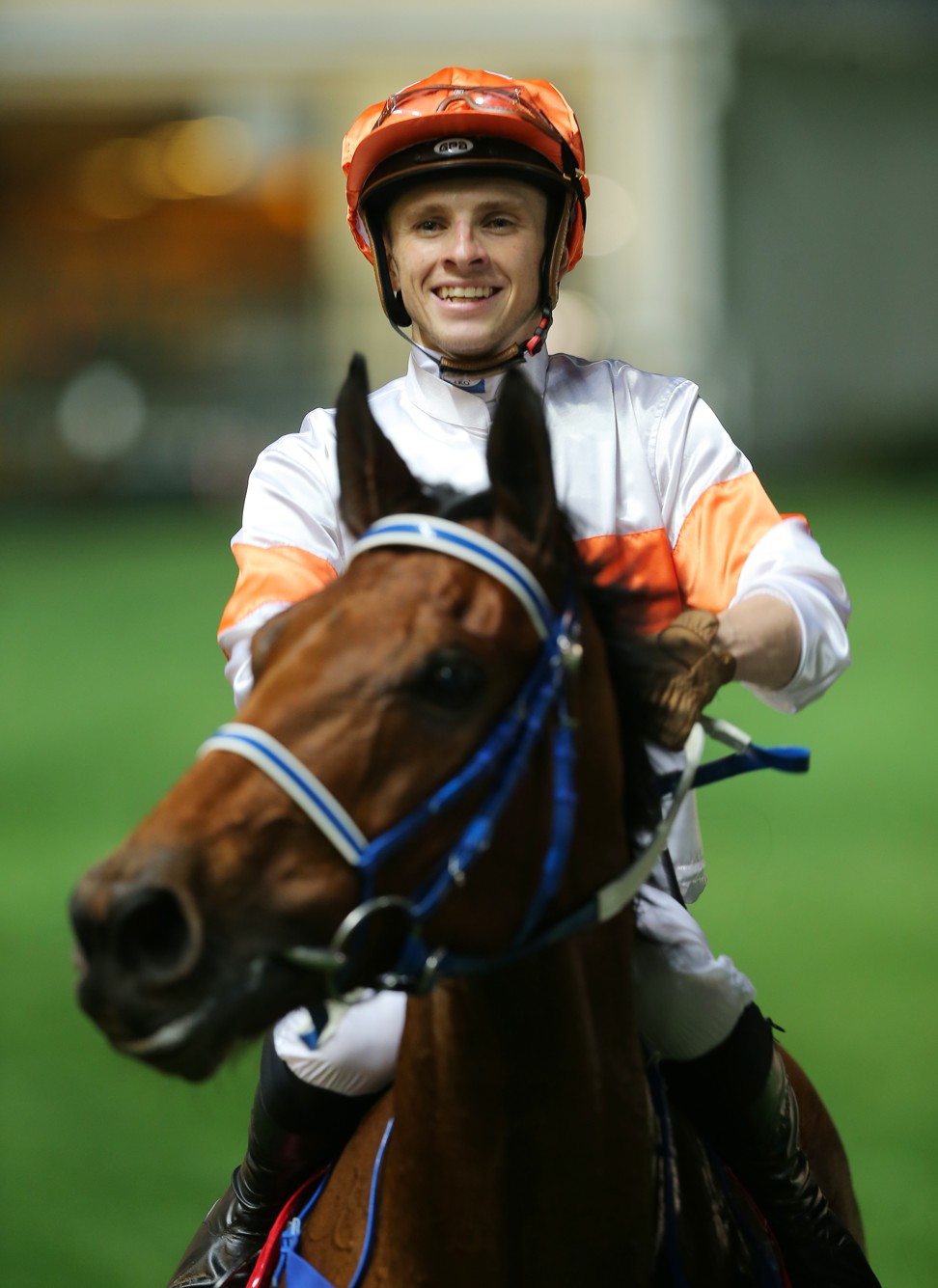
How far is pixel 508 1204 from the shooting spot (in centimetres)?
223

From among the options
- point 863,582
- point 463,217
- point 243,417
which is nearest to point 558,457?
point 463,217

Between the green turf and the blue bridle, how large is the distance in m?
0.23

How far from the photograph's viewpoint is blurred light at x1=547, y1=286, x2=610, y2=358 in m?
20.4

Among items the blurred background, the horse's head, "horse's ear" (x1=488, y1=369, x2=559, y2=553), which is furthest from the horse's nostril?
the blurred background

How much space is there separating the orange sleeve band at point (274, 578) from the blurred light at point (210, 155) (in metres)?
22.2

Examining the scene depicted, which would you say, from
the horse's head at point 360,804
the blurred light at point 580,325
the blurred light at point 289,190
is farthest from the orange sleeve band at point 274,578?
the blurred light at point 289,190

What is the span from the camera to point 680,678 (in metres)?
2.23

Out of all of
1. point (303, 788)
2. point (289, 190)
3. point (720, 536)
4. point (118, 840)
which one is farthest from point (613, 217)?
point (303, 788)

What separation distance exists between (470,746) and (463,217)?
118 cm

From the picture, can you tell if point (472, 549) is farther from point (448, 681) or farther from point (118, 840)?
point (118, 840)

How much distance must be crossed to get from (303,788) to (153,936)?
0.74ft

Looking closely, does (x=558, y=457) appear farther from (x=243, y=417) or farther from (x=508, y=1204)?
(x=243, y=417)

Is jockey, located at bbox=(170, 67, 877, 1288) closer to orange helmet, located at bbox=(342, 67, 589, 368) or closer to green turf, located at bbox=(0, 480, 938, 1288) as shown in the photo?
orange helmet, located at bbox=(342, 67, 589, 368)

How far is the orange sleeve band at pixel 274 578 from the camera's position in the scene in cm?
257
